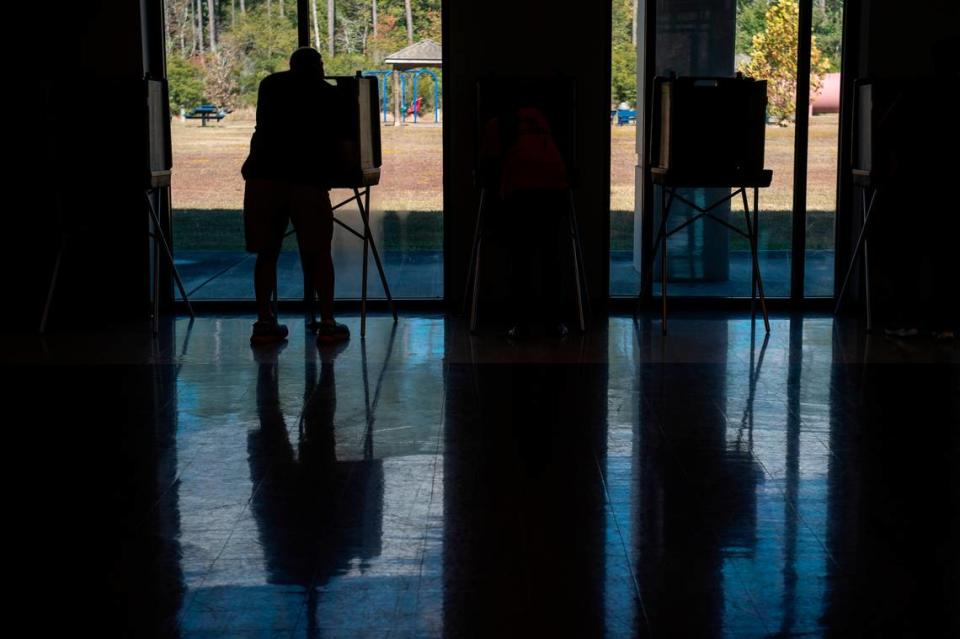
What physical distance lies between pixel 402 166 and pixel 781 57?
102 inches

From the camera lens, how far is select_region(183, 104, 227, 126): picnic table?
8375 mm

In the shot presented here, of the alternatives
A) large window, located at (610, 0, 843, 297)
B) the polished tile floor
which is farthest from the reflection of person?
large window, located at (610, 0, 843, 297)

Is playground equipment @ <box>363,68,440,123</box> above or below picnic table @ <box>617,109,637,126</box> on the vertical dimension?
above

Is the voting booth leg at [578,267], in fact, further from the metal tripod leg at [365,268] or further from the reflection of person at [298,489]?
the reflection of person at [298,489]

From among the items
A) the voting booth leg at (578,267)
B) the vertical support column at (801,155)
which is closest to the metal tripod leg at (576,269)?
the voting booth leg at (578,267)

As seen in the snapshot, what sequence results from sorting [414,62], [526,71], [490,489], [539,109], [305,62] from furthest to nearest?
[414,62] < [526,71] < [539,109] < [305,62] < [490,489]

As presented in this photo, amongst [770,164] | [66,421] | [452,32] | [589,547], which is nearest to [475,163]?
[452,32]

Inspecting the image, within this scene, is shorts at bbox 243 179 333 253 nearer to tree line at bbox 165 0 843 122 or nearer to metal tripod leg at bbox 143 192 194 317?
metal tripod leg at bbox 143 192 194 317

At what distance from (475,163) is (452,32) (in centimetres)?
87

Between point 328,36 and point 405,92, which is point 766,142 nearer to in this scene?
point 405,92

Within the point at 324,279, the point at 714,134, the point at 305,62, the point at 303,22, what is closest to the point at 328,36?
the point at 303,22

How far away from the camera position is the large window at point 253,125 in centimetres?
827

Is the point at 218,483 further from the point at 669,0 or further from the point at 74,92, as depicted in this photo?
the point at 669,0

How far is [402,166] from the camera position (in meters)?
8.38
